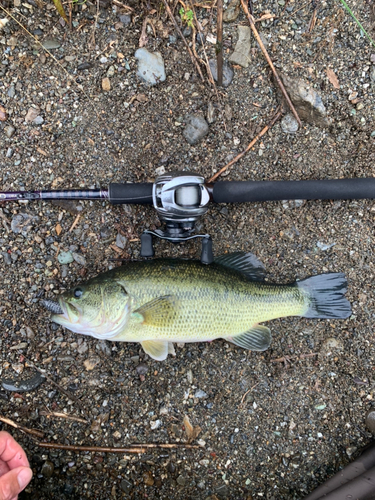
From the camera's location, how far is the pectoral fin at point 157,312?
276 cm

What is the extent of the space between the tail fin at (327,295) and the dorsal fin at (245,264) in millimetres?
355

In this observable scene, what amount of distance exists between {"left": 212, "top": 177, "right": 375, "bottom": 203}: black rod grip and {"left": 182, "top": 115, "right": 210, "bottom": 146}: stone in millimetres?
574

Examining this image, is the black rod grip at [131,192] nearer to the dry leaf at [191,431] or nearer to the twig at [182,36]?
the twig at [182,36]

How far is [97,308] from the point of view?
2760mm

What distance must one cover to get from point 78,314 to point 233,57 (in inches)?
105

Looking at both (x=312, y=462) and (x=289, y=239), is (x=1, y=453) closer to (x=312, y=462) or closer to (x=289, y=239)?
(x=312, y=462)

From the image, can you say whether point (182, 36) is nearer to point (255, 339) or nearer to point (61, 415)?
point (255, 339)

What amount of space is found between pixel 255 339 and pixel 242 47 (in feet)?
8.72

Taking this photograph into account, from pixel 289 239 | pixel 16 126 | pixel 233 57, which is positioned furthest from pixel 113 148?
pixel 289 239

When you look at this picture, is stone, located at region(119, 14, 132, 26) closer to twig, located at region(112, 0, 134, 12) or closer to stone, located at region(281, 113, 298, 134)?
twig, located at region(112, 0, 134, 12)

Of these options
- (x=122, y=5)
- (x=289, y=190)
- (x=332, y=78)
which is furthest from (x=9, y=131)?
(x=332, y=78)

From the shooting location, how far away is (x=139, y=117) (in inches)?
126

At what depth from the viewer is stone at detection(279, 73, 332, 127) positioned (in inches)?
125

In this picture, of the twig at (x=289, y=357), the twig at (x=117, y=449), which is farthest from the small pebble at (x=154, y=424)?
the twig at (x=289, y=357)
